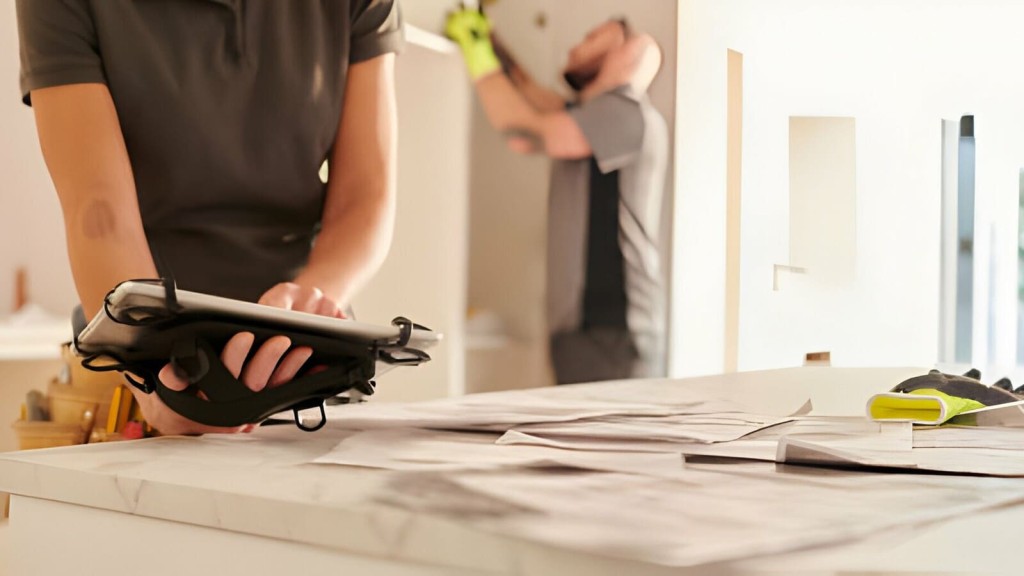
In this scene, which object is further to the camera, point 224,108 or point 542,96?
point 542,96

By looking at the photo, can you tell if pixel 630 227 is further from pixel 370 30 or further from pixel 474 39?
pixel 370 30

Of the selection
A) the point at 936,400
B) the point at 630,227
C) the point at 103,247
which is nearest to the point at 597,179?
the point at 630,227

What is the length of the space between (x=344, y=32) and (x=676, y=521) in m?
1.04

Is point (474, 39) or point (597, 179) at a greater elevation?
point (474, 39)

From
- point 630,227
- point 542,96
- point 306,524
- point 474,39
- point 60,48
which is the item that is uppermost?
point 474,39

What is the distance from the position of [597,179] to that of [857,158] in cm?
62

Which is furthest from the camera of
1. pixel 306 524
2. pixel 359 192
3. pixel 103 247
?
pixel 359 192

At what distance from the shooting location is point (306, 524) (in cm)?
33

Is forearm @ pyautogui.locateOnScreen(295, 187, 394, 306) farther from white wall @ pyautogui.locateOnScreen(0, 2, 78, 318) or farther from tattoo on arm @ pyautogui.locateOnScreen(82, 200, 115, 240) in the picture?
white wall @ pyautogui.locateOnScreen(0, 2, 78, 318)

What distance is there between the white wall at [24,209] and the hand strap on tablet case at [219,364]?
0.82 m

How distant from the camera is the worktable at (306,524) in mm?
282

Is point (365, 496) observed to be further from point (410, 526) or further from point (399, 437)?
point (399, 437)

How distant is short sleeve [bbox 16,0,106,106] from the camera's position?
1018 mm

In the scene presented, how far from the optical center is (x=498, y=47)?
249 centimetres
